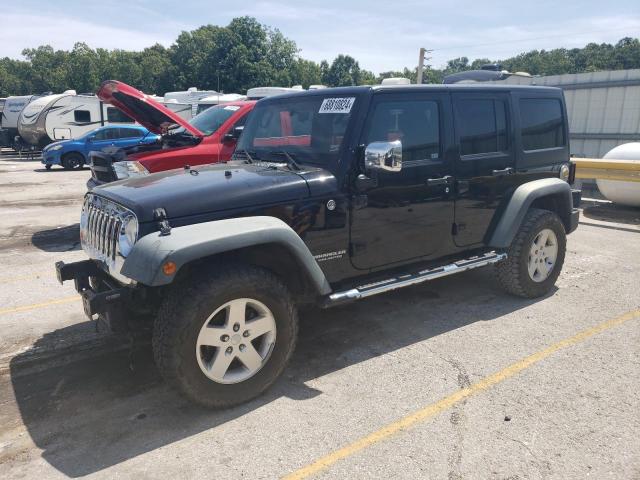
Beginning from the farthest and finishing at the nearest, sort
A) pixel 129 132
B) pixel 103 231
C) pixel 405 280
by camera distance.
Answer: pixel 129 132, pixel 405 280, pixel 103 231

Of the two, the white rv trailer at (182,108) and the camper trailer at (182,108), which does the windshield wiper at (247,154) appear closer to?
the camper trailer at (182,108)

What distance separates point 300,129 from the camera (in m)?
4.10

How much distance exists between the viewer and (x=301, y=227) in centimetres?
355

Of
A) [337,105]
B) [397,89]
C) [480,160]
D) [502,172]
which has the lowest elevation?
[502,172]

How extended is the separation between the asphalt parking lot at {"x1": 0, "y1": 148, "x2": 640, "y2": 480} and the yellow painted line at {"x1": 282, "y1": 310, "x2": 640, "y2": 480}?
11 mm

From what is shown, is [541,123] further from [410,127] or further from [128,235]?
[128,235]

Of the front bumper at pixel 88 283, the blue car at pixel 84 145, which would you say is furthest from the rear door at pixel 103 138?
the front bumper at pixel 88 283

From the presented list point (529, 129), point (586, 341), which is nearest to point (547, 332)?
point (586, 341)

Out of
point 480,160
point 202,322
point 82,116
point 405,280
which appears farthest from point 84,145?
point 202,322

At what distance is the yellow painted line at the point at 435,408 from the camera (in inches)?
109

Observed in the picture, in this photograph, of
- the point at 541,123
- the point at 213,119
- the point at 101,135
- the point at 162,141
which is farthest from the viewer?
the point at 101,135

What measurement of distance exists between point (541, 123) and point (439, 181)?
1759 millimetres

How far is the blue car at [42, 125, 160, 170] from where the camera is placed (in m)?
17.2

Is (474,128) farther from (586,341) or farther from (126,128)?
(126,128)
